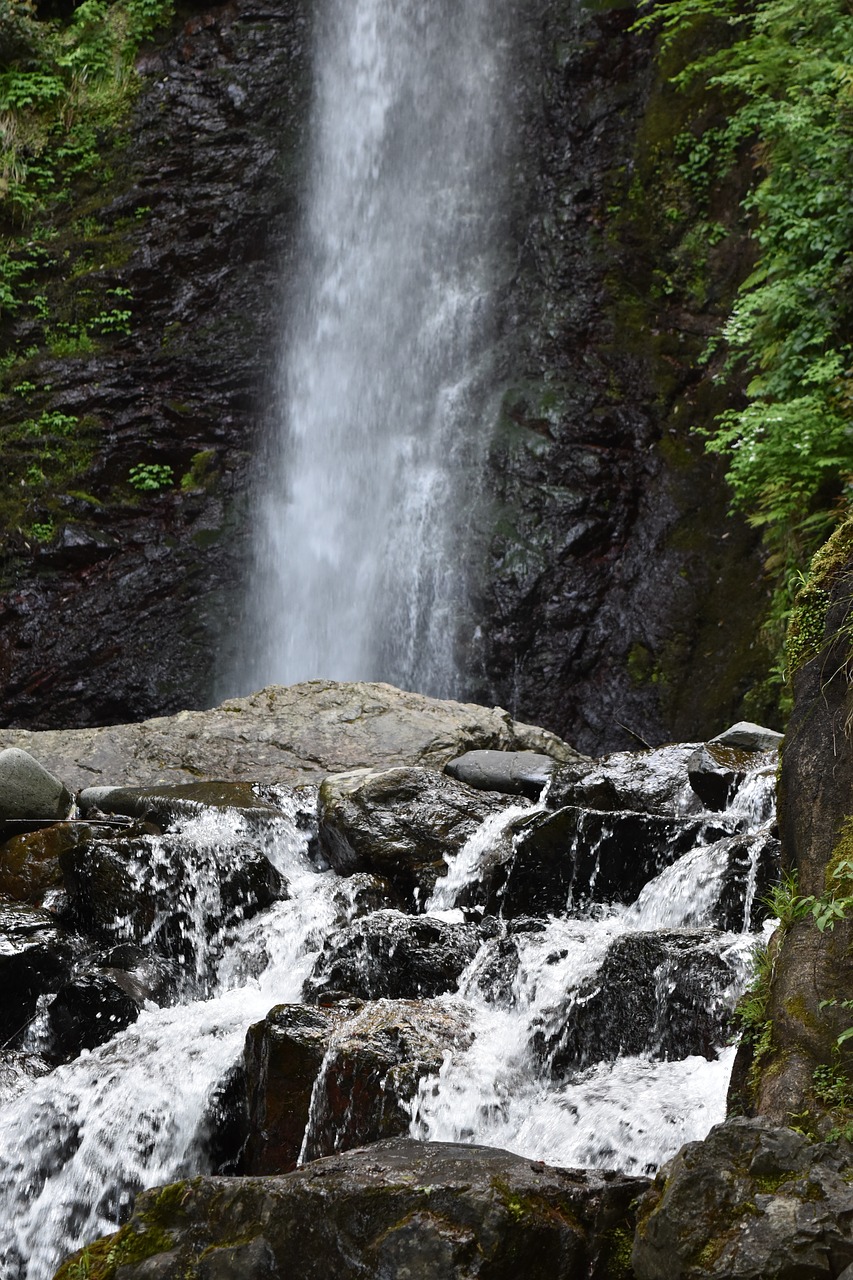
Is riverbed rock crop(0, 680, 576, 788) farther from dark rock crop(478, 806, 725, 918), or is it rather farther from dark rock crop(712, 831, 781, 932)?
dark rock crop(712, 831, 781, 932)

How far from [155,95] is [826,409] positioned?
12.2m

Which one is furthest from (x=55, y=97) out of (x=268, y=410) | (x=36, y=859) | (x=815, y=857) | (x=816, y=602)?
(x=815, y=857)

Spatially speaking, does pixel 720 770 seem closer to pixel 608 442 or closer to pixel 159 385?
pixel 608 442

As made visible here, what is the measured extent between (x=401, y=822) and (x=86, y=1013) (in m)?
2.32

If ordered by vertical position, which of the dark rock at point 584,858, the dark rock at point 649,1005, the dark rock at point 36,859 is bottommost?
the dark rock at point 36,859

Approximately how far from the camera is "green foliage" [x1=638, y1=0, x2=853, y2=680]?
9820 millimetres

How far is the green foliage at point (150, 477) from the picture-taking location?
15188mm

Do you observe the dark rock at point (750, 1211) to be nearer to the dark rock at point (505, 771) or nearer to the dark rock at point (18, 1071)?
the dark rock at point (18, 1071)

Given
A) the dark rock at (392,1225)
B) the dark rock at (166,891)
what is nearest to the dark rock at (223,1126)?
the dark rock at (166,891)

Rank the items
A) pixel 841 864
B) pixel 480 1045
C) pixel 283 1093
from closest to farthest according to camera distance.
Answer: pixel 841 864 < pixel 283 1093 < pixel 480 1045

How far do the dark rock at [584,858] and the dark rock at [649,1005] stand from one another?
5.15ft

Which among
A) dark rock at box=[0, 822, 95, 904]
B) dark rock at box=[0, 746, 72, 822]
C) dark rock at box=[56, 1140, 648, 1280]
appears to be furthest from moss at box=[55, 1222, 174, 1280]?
dark rock at box=[0, 746, 72, 822]

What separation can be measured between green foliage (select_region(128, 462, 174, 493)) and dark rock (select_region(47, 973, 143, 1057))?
10176 millimetres

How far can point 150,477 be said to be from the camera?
1523 centimetres
